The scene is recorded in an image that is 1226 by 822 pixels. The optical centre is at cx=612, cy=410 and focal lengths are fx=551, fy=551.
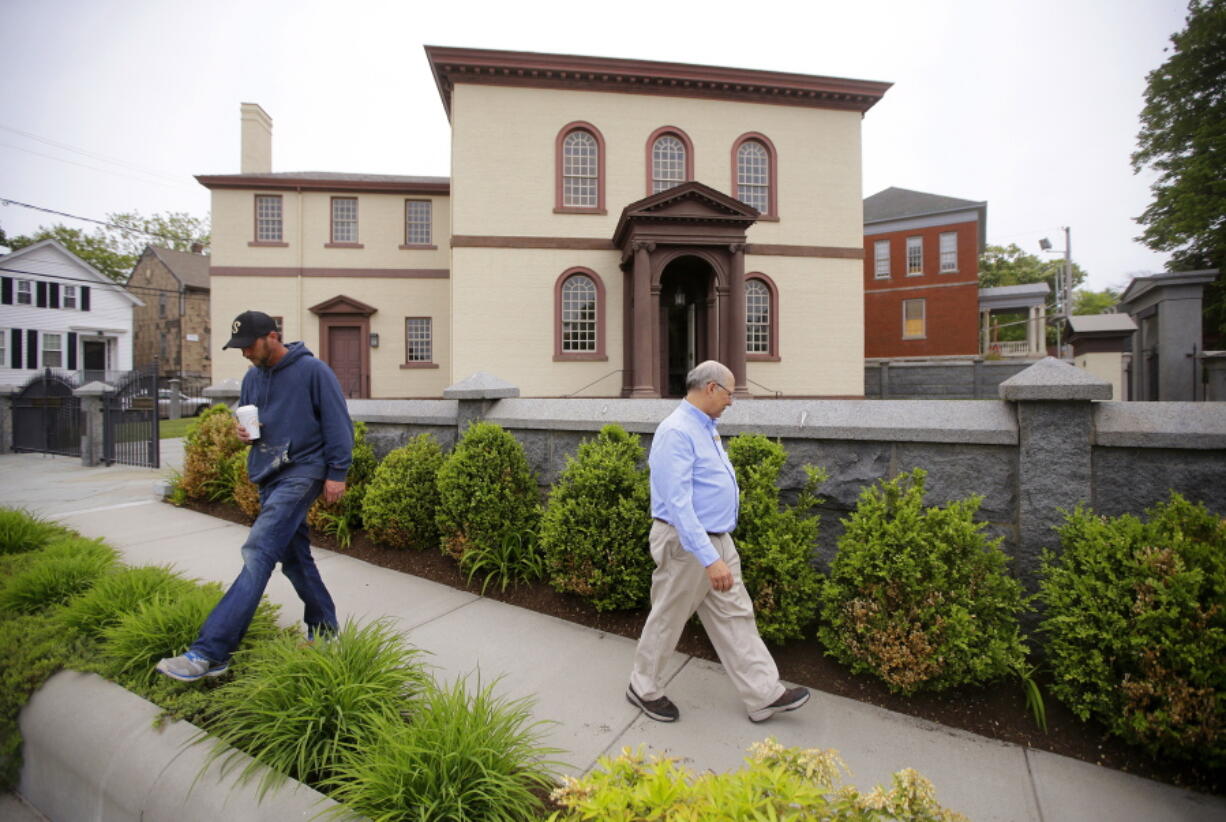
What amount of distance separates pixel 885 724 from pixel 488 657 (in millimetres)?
2410

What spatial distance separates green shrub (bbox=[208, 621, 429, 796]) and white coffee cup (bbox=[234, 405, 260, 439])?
1.25 m

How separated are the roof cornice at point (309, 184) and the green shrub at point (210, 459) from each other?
14990 mm

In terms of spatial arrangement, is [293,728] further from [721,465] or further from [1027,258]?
[1027,258]

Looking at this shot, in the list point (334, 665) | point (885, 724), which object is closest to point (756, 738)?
point (885, 724)

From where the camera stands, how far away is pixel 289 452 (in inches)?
134

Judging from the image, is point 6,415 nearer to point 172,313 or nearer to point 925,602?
point 925,602

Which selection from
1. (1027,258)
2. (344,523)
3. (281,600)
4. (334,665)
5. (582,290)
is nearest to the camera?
(334,665)

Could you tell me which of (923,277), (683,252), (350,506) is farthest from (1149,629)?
(923,277)

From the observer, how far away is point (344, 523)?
601cm

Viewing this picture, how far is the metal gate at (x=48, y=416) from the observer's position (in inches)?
521

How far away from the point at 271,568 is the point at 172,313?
1833 inches

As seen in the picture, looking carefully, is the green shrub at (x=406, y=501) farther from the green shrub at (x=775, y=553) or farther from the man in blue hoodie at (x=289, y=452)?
the green shrub at (x=775, y=553)

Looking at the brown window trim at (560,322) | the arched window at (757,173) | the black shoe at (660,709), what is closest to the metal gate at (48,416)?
the brown window trim at (560,322)

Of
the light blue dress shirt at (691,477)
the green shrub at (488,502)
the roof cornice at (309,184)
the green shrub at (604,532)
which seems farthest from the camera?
the roof cornice at (309,184)
